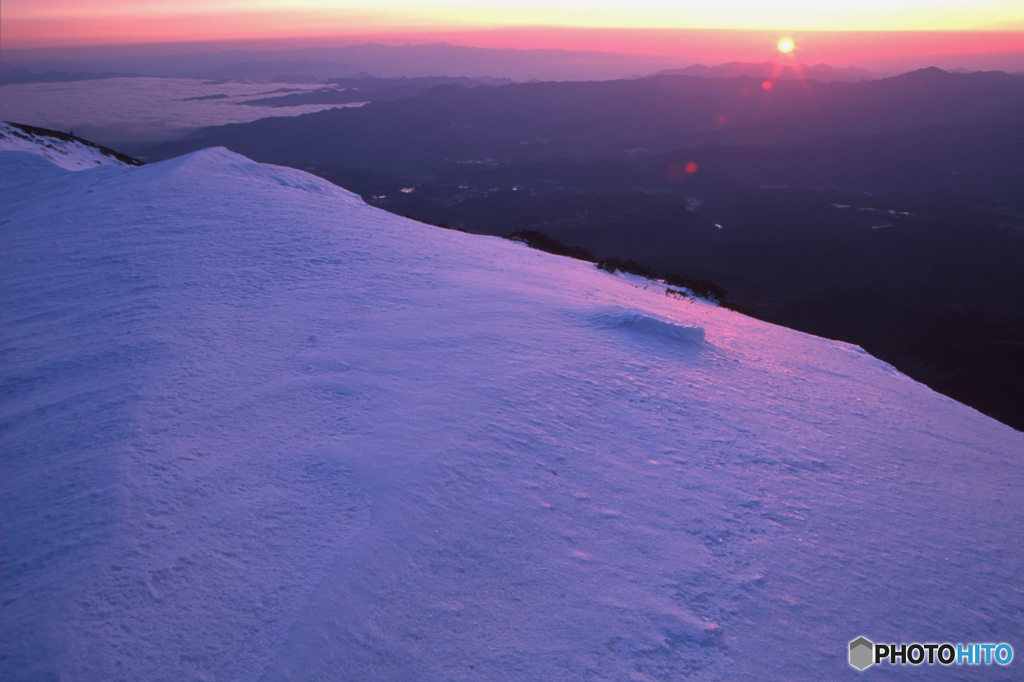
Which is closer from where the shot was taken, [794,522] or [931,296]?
[794,522]

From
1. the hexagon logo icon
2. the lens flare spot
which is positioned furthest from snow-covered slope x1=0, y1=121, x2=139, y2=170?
the lens flare spot

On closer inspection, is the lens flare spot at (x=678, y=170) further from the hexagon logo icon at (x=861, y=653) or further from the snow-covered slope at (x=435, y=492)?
the hexagon logo icon at (x=861, y=653)

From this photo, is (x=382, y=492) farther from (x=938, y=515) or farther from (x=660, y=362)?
(x=938, y=515)

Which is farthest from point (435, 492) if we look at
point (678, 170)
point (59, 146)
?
point (678, 170)

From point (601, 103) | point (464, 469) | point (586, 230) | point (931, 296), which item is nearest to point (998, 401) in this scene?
point (931, 296)

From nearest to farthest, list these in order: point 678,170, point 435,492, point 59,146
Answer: point 435,492 < point 59,146 < point 678,170

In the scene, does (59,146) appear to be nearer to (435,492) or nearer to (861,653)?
(435,492)

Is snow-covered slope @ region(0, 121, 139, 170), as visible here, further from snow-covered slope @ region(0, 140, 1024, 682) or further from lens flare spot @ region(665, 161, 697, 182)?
lens flare spot @ region(665, 161, 697, 182)
